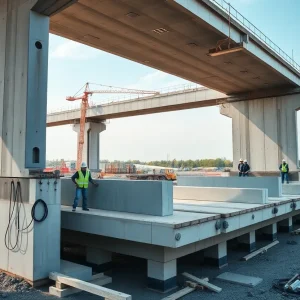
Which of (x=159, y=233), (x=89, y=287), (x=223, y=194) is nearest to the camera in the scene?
(x=89, y=287)

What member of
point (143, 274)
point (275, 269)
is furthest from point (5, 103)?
point (275, 269)

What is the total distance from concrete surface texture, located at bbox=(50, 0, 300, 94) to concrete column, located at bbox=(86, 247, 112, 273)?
9.93m

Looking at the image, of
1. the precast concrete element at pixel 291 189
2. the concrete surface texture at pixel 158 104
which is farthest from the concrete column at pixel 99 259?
the concrete surface texture at pixel 158 104

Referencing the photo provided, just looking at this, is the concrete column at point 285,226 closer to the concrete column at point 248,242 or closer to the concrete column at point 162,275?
the concrete column at point 248,242

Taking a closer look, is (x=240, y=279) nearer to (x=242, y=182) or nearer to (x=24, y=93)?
(x=24, y=93)

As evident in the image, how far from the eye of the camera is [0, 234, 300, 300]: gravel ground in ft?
21.4

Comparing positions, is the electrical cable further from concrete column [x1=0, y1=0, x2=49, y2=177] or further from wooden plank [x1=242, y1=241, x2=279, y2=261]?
wooden plank [x1=242, y1=241, x2=279, y2=261]

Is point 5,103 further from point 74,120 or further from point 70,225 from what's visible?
point 74,120

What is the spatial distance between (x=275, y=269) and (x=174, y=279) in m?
2.90

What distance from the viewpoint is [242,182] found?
13867 millimetres

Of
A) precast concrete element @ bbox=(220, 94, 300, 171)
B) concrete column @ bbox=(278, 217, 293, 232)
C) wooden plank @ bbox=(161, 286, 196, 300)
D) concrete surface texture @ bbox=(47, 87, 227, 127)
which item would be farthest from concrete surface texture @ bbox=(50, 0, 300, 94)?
wooden plank @ bbox=(161, 286, 196, 300)

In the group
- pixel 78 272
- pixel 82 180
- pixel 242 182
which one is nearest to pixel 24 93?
pixel 82 180

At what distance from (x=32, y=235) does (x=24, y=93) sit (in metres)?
3.20

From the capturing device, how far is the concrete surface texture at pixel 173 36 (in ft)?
47.3
